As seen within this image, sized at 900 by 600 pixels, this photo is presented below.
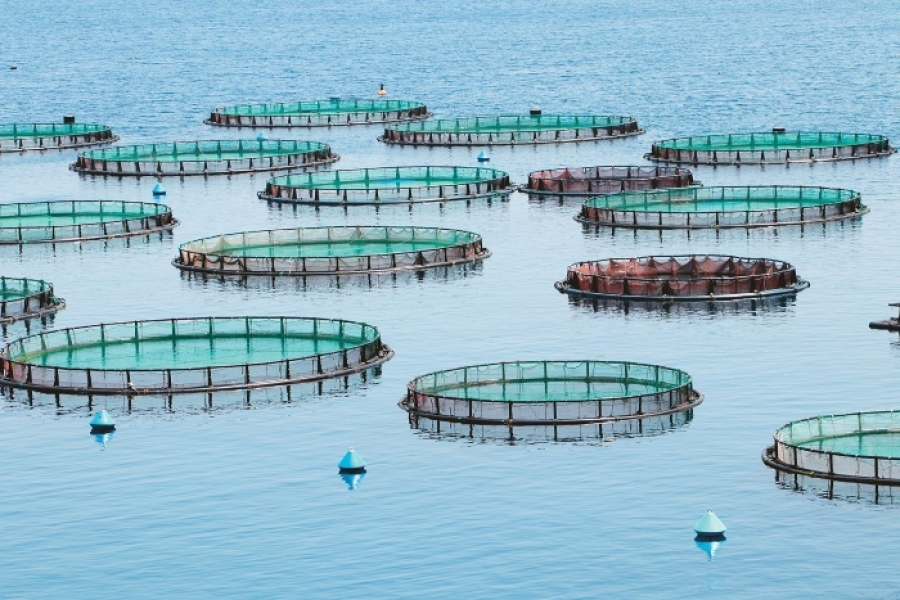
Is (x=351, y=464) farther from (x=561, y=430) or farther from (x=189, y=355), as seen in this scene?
(x=189, y=355)

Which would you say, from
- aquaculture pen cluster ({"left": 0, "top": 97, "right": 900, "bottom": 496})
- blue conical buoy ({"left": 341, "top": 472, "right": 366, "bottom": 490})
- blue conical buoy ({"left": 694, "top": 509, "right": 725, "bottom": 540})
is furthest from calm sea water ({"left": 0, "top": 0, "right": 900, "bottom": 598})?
aquaculture pen cluster ({"left": 0, "top": 97, "right": 900, "bottom": 496})

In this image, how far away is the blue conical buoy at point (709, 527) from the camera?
9538 centimetres

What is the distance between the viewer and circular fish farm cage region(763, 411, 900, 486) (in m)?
102

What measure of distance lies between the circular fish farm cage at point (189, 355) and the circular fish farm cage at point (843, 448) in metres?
29.4

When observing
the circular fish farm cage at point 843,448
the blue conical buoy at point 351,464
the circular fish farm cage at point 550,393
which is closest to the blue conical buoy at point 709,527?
the circular fish farm cage at point 843,448

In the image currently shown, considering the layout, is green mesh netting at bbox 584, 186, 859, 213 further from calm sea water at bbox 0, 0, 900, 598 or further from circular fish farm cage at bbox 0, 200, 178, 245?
circular fish farm cage at bbox 0, 200, 178, 245

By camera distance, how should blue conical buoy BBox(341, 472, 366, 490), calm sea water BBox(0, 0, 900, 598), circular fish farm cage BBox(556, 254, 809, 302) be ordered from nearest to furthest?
calm sea water BBox(0, 0, 900, 598) < blue conical buoy BBox(341, 472, 366, 490) < circular fish farm cage BBox(556, 254, 809, 302)

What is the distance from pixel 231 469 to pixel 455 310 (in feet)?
131

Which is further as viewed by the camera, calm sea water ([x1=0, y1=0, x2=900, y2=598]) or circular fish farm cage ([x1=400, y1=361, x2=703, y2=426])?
circular fish farm cage ([x1=400, y1=361, x2=703, y2=426])

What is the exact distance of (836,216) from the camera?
7239 inches

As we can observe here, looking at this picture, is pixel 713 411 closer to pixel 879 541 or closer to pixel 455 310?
pixel 879 541

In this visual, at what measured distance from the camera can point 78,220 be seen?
190 metres

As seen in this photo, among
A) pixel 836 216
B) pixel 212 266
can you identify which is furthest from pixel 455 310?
pixel 836 216

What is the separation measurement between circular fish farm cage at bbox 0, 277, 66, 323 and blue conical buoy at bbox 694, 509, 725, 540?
207 ft
